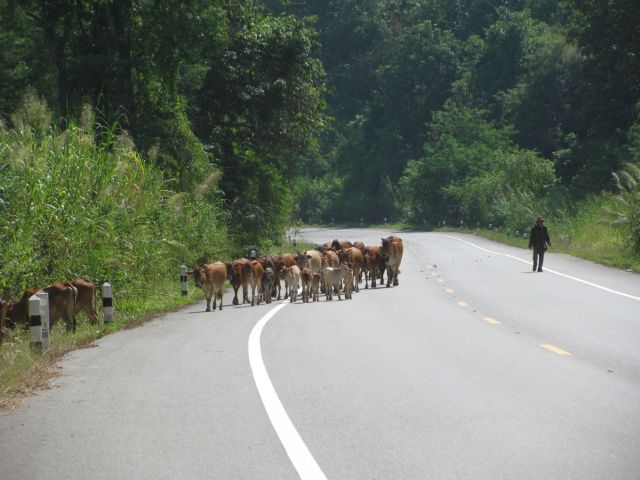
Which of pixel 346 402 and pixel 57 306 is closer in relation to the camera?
pixel 346 402

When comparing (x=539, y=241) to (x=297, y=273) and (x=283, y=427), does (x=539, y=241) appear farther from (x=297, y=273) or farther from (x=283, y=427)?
(x=283, y=427)

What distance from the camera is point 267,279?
22.1 m

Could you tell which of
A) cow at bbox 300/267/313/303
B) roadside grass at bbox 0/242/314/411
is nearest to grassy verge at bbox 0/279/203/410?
roadside grass at bbox 0/242/314/411

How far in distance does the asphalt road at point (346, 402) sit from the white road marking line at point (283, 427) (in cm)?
2

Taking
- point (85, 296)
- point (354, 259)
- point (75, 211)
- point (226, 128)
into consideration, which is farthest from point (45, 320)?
point (226, 128)

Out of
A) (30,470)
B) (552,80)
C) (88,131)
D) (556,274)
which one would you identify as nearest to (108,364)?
(30,470)

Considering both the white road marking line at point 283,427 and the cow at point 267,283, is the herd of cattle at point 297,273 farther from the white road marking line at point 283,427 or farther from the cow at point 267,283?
the white road marking line at point 283,427

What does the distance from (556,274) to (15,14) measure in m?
20.2

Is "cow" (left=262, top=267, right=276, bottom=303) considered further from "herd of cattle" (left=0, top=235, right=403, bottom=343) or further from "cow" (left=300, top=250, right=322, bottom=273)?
"cow" (left=300, top=250, right=322, bottom=273)

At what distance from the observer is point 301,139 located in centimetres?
3959

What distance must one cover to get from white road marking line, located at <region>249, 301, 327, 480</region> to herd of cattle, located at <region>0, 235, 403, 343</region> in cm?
382

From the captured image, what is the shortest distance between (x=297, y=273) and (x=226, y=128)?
17.4 m

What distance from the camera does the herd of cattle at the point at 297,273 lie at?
20953mm

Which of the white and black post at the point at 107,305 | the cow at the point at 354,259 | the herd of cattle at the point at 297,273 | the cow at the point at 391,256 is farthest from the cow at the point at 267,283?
the white and black post at the point at 107,305
